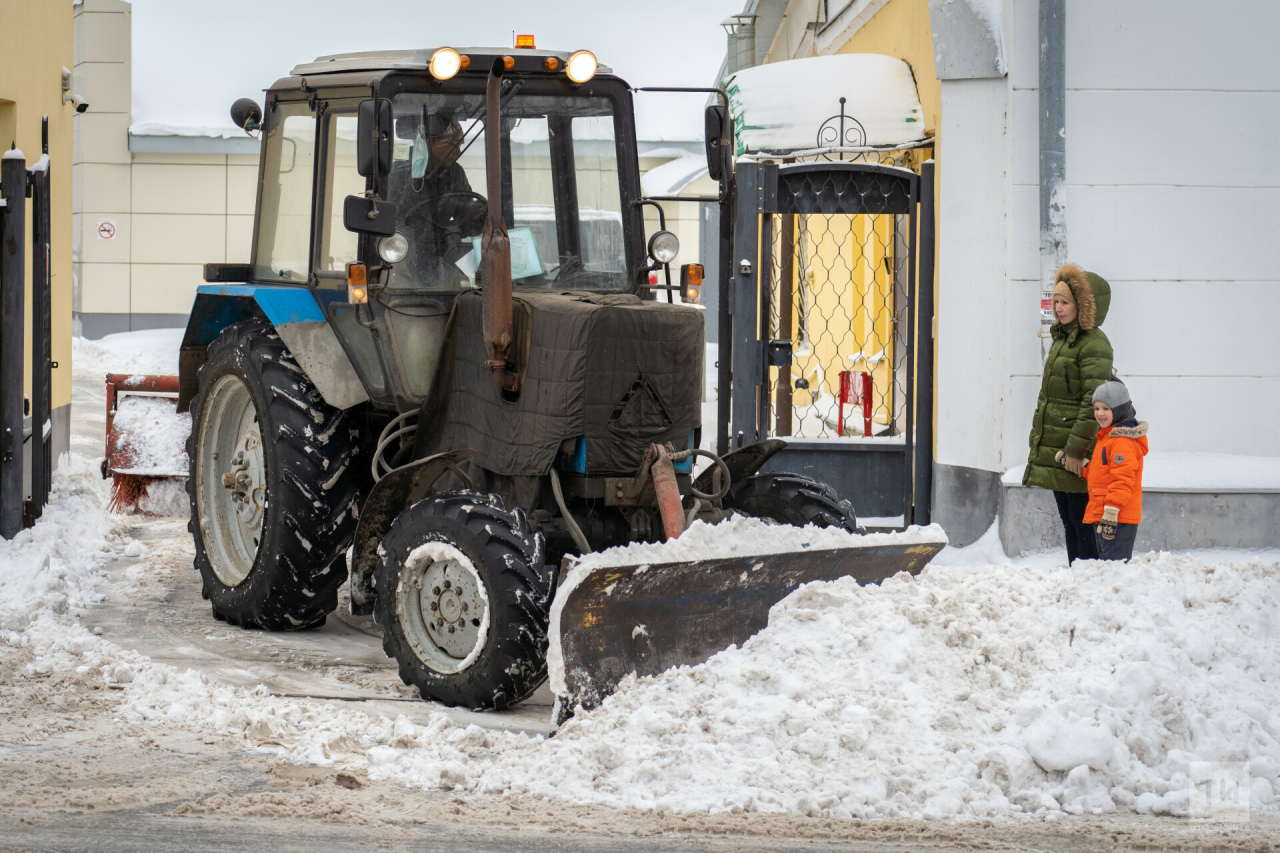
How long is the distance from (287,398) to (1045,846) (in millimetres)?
3639

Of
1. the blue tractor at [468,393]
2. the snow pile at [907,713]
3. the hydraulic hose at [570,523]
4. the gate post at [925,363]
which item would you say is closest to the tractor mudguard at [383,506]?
the blue tractor at [468,393]

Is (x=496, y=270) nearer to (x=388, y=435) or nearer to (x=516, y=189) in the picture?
(x=516, y=189)

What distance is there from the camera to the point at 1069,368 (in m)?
6.25

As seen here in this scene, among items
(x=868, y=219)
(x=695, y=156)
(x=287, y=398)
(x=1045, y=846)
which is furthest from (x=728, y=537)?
(x=695, y=156)

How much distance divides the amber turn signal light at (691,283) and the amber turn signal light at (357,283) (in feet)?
4.39

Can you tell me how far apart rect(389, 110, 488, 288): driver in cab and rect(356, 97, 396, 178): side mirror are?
1.43ft

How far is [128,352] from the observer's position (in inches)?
840

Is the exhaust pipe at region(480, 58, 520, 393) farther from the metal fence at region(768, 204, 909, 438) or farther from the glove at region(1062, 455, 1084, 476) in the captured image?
the metal fence at region(768, 204, 909, 438)

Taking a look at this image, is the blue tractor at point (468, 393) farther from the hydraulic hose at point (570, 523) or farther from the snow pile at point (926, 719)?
the snow pile at point (926, 719)

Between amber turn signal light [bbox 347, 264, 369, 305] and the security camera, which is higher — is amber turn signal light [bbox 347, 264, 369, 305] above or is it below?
below

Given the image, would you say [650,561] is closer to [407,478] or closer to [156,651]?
[407,478]

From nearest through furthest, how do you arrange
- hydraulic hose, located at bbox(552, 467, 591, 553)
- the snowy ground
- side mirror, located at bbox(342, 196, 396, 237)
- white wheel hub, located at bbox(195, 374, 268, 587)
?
the snowy ground < hydraulic hose, located at bbox(552, 467, 591, 553) < side mirror, located at bbox(342, 196, 396, 237) < white wheel hub, located at bbox(195, 374, 268, 587)

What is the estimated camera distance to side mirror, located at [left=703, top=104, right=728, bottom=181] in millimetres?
5566

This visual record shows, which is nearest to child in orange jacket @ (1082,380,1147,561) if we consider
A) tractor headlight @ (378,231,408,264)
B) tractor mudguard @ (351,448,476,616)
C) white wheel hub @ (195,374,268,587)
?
tractor mudguard @ (351,448,476,616)
